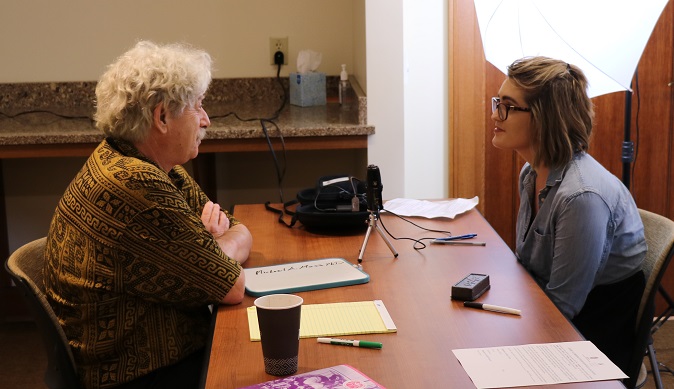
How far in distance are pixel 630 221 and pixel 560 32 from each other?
0.61 metres

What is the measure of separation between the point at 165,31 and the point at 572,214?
7.75 feet

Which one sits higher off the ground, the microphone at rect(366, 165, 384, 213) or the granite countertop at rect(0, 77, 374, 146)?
the granite countertop at rect(0, 77, 374, 146)

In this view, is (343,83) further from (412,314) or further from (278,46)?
(412,314)

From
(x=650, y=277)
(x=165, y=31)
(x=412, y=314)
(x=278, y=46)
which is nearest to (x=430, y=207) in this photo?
(x=650, y=277)

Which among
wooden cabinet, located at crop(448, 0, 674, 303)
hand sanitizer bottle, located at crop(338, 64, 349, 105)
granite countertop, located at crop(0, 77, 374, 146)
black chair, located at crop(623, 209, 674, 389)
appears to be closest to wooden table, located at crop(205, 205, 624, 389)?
black chair, located at crop(623, 209, 674, 389)

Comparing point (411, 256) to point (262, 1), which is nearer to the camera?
point (411, 256)

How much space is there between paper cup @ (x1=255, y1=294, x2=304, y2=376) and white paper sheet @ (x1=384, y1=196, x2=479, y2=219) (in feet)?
3.54

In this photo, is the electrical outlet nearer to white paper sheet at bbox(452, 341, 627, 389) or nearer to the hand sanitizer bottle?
the hand sanitizer bottle

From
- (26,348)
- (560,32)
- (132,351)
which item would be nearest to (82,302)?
(132,351)

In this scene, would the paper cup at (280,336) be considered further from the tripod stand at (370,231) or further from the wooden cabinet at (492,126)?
the wooden cabinet at (492,126)

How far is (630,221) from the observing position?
6.19 feet

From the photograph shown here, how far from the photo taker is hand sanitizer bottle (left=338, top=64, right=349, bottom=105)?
339 cm

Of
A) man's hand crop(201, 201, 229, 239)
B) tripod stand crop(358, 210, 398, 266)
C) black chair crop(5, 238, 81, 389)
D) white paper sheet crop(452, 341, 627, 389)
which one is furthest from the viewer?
man's hand crop(201, 201, 229, 239)

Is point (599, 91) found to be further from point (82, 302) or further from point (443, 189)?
point (82, 302)
